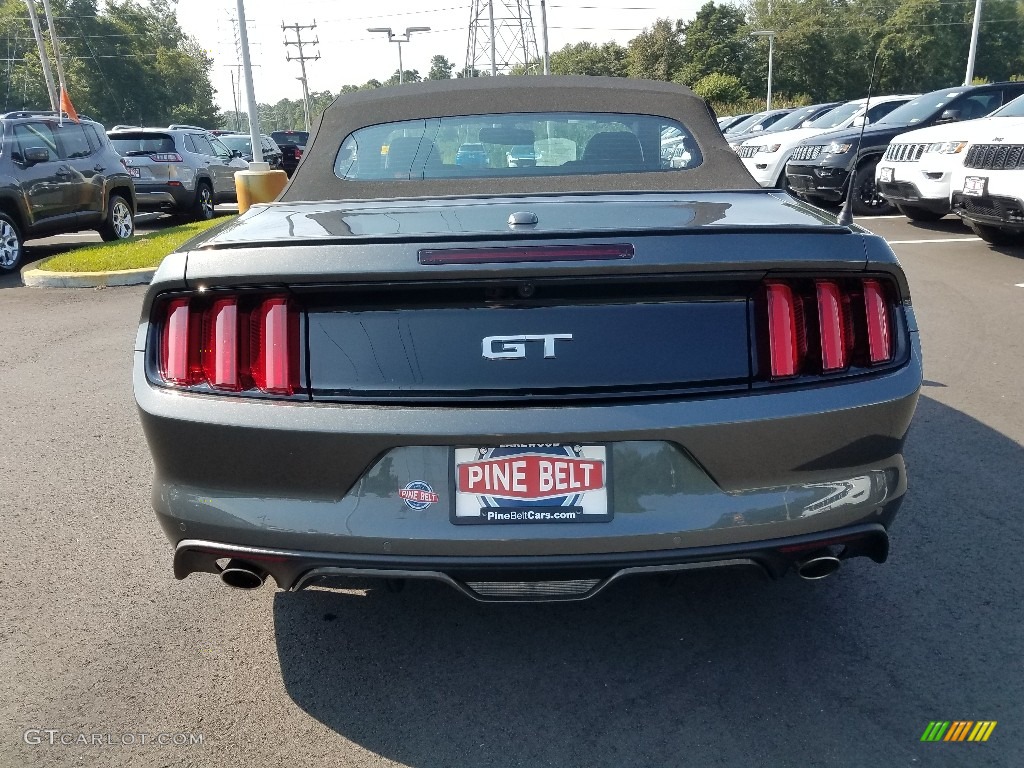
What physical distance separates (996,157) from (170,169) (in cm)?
1281

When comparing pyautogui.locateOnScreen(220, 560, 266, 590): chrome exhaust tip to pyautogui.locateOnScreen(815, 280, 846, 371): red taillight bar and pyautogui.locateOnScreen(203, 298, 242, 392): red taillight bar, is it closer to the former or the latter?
pyautogui.locateOnScreen(203, 298, 242, 392): red taillight bar

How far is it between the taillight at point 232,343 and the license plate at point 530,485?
1.71 feet

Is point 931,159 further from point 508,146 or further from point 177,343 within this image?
point 177,343

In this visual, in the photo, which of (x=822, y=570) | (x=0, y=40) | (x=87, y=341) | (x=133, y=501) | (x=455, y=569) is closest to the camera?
(x=455, y=569)

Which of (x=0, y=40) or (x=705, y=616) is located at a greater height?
(x=0, y=40)

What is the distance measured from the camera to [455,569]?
2.26 m

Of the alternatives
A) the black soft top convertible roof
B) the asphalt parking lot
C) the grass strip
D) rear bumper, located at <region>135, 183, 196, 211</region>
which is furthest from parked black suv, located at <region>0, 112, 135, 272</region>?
the black soft top convertible roof

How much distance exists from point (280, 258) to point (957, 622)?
2347 mm

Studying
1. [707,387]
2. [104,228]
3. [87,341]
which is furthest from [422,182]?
[104,228]

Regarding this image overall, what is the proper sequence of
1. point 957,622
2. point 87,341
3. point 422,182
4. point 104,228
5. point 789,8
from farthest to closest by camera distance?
1. point 789,8
2. point 104,228
3. point 87,341
4. point 422,182
5. point 957,622

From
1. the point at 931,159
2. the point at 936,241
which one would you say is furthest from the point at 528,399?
the point at 936,241

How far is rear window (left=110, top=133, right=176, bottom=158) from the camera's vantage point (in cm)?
1599

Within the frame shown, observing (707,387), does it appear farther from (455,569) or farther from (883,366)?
(455,569)

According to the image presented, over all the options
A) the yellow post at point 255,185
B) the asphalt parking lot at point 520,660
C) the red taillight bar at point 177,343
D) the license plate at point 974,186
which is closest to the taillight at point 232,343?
the red taillight bar at point 177,343
